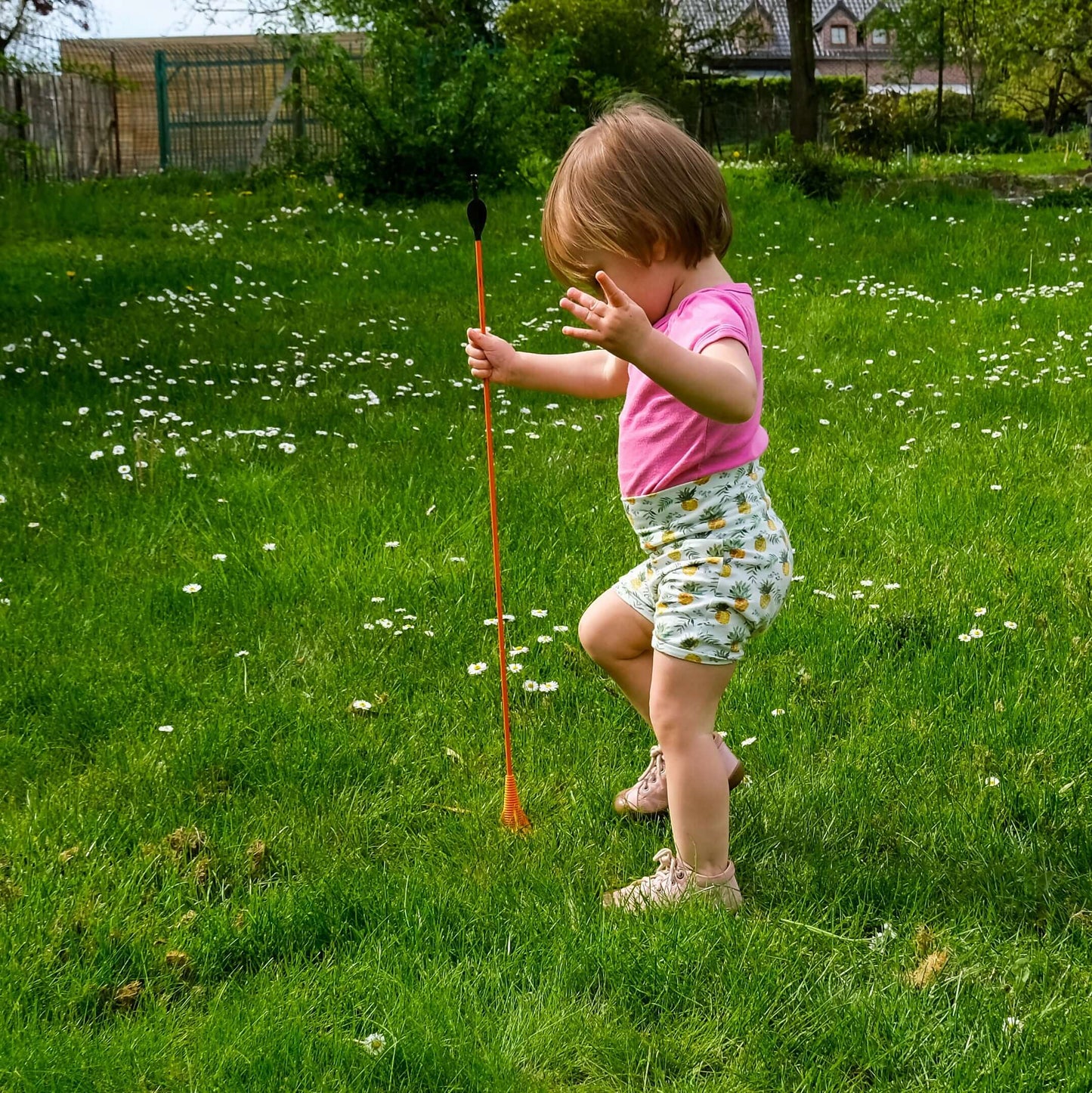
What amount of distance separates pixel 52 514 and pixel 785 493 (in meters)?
3.01

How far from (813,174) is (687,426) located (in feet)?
39.5

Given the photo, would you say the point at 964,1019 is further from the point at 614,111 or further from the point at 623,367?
the point at 614,111

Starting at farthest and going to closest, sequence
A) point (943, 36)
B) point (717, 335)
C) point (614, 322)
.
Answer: point (943, 36) → point (717, 335) → point (614, 322)

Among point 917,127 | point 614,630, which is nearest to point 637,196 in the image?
point 614,630

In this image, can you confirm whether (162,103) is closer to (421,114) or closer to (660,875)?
(421,114)

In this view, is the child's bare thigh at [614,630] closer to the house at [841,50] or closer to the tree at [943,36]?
the tree at [943,36]

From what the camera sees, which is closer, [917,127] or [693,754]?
[693,754]

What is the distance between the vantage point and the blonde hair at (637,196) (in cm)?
249

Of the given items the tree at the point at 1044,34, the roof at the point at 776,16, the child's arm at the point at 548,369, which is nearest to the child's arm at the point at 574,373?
the child's arm at the point at 548,369

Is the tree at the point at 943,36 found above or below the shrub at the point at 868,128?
above

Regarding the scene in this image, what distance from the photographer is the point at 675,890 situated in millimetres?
2668

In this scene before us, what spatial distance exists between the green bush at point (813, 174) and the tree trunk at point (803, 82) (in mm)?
5733

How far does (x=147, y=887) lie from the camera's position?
2.77 meters

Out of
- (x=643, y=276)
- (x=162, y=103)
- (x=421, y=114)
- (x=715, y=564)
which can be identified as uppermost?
(x=162, y=103)
